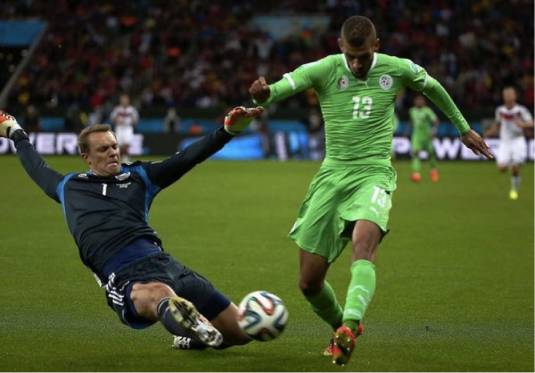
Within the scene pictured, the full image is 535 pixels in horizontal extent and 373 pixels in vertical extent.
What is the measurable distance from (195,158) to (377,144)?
4.48 feet

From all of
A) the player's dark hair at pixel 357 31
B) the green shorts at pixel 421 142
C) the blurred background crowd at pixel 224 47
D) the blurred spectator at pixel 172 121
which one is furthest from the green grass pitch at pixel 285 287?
the blurred background crowd at pixel 224 47

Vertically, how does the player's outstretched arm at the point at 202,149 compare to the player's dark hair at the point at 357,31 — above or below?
below

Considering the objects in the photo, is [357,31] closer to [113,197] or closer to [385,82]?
[385,82]

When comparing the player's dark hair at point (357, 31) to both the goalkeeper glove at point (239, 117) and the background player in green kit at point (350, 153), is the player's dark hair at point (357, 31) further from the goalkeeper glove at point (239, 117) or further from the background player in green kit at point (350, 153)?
the goalkeeper glove at point (239, 117)

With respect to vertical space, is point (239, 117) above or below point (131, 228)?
above

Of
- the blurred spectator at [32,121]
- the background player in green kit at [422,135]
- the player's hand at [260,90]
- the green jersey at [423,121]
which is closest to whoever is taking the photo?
the player's hand at [260,90]

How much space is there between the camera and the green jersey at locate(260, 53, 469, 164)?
6.90m

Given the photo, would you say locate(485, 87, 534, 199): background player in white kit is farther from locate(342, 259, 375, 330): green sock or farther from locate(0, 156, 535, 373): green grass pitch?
locate(342, 259, 375, 330): green sock

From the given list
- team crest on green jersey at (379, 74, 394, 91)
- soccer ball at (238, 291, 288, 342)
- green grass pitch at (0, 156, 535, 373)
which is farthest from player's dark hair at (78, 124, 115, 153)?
team crest on green jersey at (379, 74, 394, 91)

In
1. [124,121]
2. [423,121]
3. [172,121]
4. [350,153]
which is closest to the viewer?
[350,153]

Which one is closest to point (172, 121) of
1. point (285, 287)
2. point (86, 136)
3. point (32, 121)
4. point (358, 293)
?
point (32, 121)

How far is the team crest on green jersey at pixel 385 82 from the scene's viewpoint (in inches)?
275

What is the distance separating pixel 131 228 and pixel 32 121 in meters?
27.9

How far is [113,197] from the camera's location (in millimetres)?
6598
